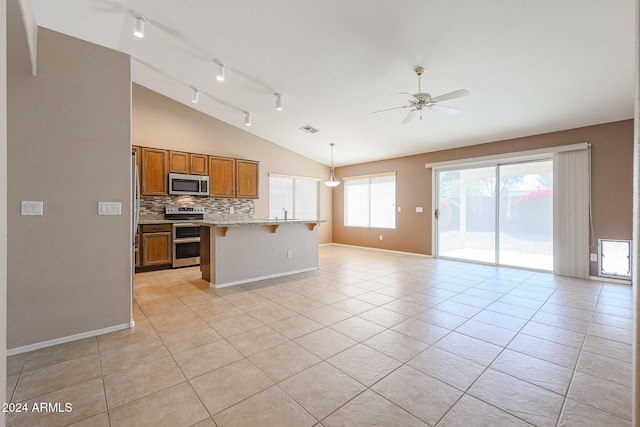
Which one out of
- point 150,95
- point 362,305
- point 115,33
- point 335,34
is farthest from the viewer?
point 150,95

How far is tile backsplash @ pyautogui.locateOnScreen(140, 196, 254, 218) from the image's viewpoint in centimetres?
540

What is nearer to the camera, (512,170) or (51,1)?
(51,1)

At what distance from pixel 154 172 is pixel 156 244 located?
139 cm

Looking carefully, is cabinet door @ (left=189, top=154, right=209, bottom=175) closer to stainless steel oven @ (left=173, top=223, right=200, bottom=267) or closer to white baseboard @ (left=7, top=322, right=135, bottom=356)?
stainless steel oven @ (left=173, top=223, right=200, bottom=267)

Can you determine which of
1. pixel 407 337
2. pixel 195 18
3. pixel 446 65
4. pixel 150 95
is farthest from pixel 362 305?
pixel 150 95

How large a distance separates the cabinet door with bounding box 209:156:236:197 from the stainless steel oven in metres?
1.00

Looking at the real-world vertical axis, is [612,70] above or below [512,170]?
above

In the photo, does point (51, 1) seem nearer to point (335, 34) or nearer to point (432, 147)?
point (335, 34)

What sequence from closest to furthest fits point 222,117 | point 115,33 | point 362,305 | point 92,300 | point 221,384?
point 221,384, point 92,300, point 362,305, point 115,33, point 222,117

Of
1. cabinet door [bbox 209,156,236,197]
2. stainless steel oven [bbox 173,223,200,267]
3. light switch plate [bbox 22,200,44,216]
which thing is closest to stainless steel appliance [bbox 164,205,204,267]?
stainless steel oven [bbox 173,223,200,267]

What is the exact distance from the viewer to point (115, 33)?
379 centimetres

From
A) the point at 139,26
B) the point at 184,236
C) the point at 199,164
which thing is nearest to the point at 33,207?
the point at 139,26

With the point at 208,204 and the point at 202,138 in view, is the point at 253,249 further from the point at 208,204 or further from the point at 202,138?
the point at 202,138

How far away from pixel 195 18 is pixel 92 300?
321cm
